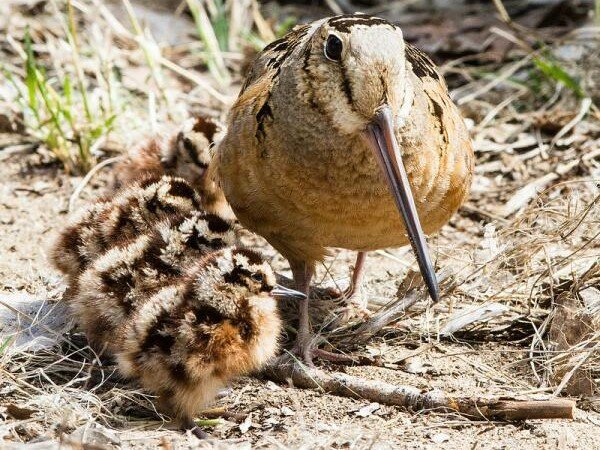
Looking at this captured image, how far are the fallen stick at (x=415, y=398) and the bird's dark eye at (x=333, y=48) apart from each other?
4.22 ft

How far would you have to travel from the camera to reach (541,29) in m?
7.42

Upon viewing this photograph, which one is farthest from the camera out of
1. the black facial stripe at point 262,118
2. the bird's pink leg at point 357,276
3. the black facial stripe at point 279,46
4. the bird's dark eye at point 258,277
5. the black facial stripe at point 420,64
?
the bird's pink leg at point 357,276

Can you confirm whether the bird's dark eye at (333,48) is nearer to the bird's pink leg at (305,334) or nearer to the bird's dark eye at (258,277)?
the bird's dark eye at (258,277)

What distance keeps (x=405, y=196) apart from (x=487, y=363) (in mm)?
971

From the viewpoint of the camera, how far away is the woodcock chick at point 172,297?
378 cm

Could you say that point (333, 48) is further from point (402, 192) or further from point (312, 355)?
point (312, 355)

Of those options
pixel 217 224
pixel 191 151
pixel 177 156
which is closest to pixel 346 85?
pixel 217 224

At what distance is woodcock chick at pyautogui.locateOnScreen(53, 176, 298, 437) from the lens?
3.78 metres

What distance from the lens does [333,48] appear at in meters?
3.88

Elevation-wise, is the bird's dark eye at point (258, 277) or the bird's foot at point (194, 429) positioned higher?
the bird's dark eye at point (258, 277)

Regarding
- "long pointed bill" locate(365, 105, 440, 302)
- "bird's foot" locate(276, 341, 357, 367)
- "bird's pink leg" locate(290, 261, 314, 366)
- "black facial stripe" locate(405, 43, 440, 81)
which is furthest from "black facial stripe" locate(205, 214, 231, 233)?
"black facial stripe" locate(405, 43, 440, 81)

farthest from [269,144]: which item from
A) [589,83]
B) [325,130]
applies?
[589,83]

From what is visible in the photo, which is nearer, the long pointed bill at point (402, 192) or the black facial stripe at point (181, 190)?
the long pointed bill at point (402, 192)

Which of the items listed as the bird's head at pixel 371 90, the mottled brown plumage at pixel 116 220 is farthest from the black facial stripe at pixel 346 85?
the mottled brown plumage at pixel 116 220
